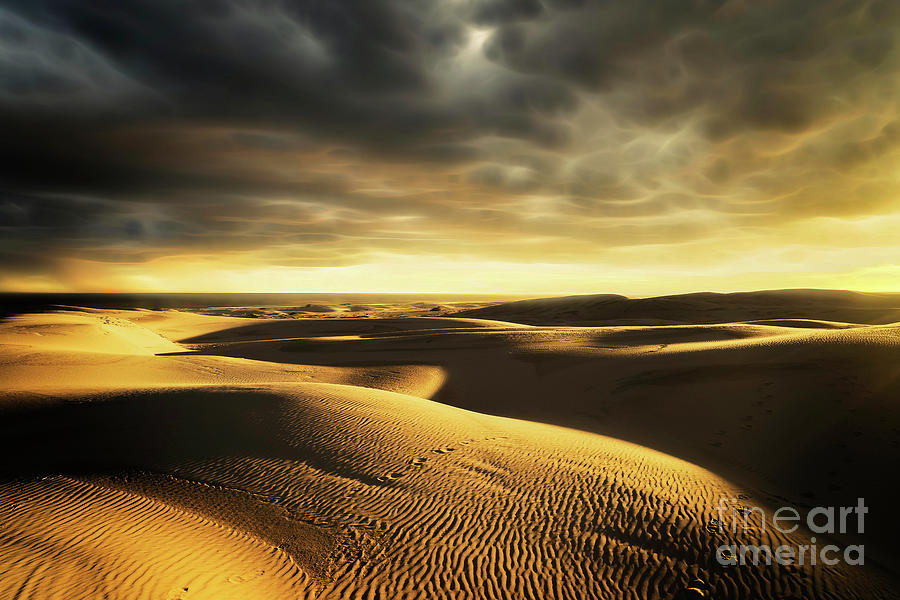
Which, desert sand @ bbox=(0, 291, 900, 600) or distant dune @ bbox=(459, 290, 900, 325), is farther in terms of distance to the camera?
distant dune @ bbox=(459, 290, 900, 325)

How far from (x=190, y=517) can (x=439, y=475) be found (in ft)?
12.4

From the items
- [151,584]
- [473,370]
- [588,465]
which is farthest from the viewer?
[473,370]

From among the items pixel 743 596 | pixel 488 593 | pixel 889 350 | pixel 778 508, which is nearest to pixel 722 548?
pixel 743 596

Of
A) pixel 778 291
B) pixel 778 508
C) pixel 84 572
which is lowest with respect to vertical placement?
pixel 778 508

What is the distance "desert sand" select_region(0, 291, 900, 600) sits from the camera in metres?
5.16

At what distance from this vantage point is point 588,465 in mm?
8336

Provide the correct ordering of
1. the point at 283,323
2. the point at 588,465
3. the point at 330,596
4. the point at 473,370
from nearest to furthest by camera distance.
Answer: the point at 330,596
the point at 588,465
the point at 473,370
the point at 283,323

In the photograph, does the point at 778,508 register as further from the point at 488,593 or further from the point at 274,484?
the point at 274,484

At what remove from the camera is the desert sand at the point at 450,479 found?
516 cm

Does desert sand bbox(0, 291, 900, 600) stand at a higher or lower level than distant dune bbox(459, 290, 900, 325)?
lower

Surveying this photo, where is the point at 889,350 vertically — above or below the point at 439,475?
above

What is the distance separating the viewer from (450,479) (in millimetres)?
7551

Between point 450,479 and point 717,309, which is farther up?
point 717,309

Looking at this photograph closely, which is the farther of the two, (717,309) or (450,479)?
(717,309)
